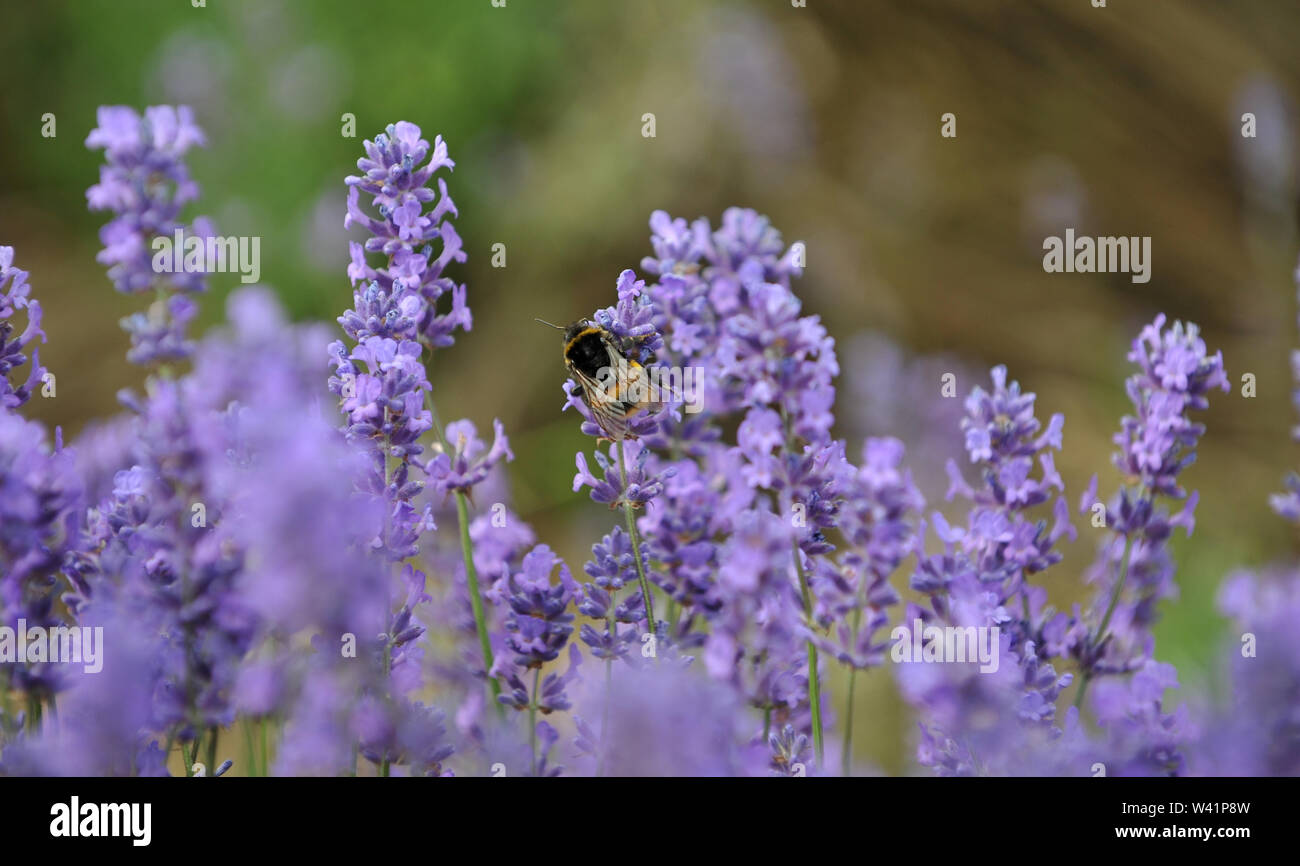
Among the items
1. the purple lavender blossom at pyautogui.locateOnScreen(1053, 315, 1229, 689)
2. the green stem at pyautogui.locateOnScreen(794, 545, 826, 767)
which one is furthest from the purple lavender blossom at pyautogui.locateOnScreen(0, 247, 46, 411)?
the purple lavender blossom at pyautogui.locateOnScreen(1053, 315, 1229, 689)

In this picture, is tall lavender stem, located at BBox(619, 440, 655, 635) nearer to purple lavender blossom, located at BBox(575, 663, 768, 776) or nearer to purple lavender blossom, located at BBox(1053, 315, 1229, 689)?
purple lavender blossom, located at BBox(575, 663, 768, 776)

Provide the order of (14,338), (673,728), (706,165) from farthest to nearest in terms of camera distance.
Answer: (706,165) → (14,338) → (673,728)

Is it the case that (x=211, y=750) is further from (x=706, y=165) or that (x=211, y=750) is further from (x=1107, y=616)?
(x=706, y=165)

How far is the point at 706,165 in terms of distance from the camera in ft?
13.8

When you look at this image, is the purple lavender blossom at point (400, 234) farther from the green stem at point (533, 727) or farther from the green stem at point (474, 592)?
the green stem at point (533, 727)

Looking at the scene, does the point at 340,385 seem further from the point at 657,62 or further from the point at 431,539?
the point at 657,62

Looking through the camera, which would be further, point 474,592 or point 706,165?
point 706,165

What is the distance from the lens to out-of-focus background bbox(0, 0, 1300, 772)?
3.57m

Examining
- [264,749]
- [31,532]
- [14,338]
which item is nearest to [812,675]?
[264,749]

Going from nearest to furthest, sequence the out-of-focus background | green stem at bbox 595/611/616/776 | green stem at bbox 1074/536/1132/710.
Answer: green stem at bbox 595/611/616/776, green stem at bbox 1074/536/1132/710, the out-of-focus background

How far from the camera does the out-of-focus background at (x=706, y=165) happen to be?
3574mm
